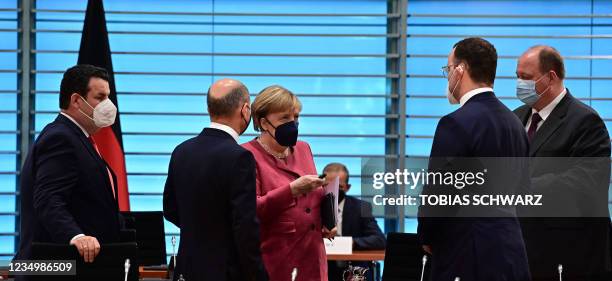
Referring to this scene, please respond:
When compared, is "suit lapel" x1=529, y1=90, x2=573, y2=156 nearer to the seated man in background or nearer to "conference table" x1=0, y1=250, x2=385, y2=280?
"conference table" x1=0, y1=250, x2=385, y2=280

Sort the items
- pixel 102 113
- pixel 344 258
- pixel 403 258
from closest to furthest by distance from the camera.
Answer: pixel 102 113, pixel 403 258, pixel 344 258

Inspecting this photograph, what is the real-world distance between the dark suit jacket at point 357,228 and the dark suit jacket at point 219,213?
4.02 m

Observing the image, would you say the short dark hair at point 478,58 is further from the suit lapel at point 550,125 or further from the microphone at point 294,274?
the microphone at point 294,274

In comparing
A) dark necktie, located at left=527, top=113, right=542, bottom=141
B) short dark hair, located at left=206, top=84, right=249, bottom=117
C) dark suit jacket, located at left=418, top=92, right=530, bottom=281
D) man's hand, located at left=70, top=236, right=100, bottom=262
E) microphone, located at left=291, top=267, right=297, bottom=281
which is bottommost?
microphone, located at left=291, top=267, right=297, bottom=281

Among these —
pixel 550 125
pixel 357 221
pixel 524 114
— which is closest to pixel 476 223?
pixel 550 125

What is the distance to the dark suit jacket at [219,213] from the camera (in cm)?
378

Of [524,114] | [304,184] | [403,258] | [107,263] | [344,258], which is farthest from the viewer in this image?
[344,258]

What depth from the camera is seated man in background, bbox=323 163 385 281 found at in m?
7.97

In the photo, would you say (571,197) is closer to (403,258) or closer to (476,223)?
(476,223)

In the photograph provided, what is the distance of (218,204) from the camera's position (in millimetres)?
3832

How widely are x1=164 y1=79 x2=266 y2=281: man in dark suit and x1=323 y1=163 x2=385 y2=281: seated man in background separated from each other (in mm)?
4007

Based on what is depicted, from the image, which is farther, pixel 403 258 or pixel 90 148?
pixel 403 258

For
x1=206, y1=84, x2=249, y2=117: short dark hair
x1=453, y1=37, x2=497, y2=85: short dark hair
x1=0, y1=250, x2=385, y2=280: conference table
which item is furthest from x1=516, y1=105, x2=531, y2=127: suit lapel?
x1=0, y1=250, x2=385, y2=280: conference table

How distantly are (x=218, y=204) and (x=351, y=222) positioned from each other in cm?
449
